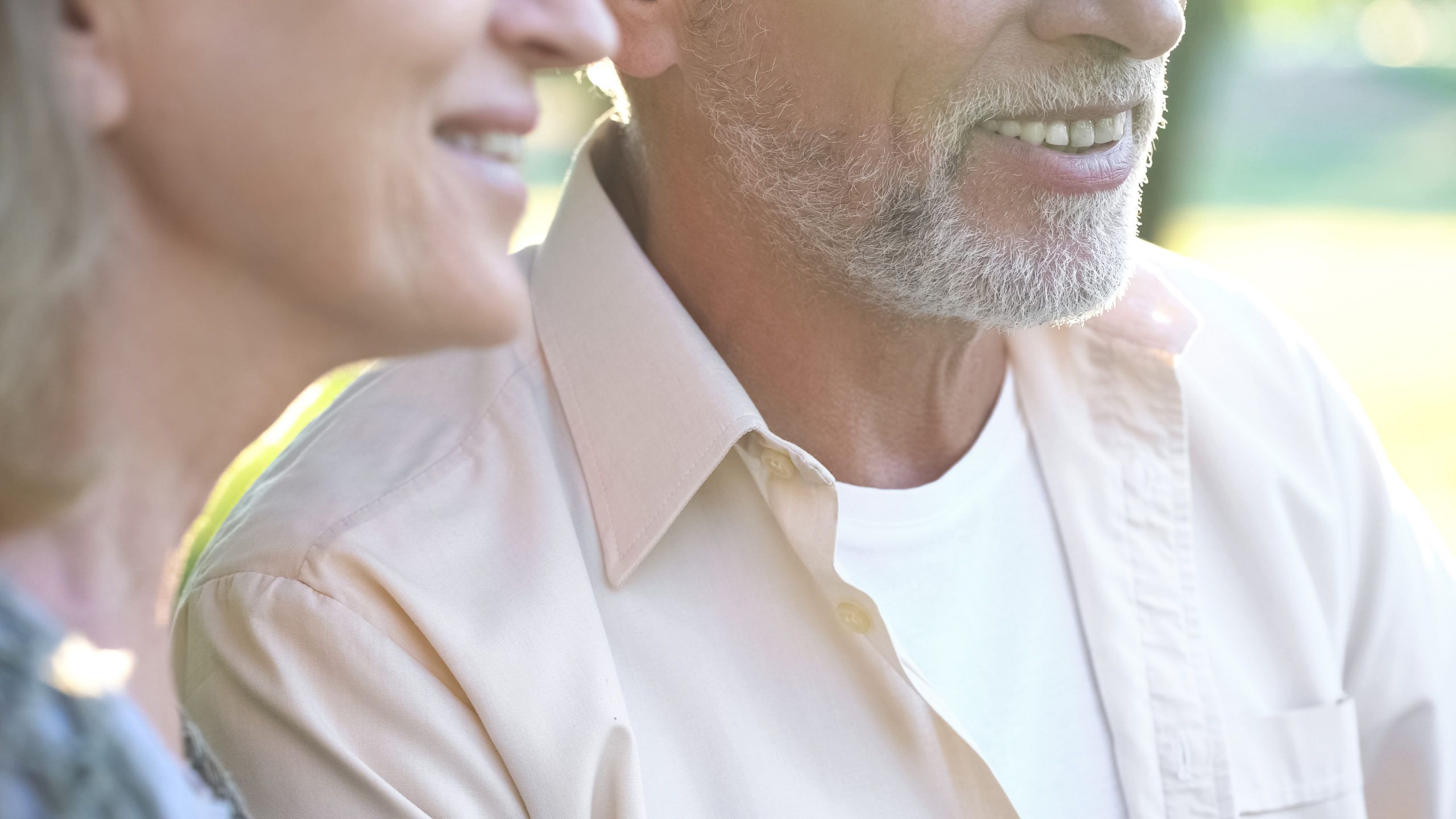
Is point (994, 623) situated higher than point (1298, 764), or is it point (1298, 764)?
A: point (994, 623)

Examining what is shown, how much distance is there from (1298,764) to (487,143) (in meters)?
1.70

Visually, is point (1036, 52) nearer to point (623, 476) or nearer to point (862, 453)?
point (862, 453)

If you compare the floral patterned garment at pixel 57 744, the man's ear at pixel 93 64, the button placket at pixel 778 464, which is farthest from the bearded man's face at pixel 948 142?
the floral patterned garment at pixel 57 744

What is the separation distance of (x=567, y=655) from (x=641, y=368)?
49 cm

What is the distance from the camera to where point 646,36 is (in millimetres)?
2371

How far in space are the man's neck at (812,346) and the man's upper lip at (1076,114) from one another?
0.36 metres

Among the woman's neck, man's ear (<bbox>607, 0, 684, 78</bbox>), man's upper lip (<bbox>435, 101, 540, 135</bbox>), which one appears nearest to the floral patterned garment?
the woman's neck

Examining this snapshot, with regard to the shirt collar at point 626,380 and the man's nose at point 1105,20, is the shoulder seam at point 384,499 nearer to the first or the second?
the shirt collar at point 626,380

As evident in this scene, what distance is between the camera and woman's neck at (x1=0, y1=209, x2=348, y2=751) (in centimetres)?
A: 114

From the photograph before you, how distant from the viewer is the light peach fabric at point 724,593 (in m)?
1.78

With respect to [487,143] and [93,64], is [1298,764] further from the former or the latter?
[93,64]

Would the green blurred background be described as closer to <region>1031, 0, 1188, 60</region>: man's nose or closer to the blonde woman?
the blonde woman

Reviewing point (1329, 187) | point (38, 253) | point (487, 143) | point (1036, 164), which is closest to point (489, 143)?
point (487, 143)

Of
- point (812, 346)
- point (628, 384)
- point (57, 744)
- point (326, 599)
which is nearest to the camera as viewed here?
point (57, 744)
